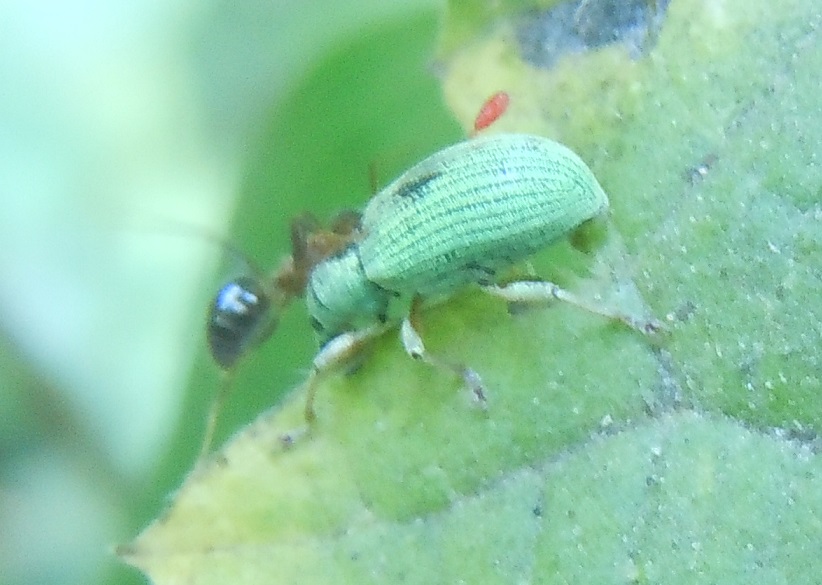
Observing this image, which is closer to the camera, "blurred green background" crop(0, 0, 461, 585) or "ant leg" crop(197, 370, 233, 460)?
"ant leg" crop(197, 370, 233, 460)

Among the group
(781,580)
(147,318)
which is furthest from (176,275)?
(781,580)

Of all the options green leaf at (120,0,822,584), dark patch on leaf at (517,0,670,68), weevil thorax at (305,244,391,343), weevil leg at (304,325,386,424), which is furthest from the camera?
weevil thorax at (305,244,391,343)

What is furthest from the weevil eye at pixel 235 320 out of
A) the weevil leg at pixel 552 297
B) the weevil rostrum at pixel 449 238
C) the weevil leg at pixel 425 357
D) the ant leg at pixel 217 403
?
the weevil leg at pixel 552 297

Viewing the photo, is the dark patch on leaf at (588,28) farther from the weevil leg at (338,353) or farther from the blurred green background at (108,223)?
the blurred green background at (108,223)

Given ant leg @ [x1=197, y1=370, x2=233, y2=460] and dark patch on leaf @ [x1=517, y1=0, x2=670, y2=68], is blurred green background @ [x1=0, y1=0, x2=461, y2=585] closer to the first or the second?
ant leg @ [x1=197, y1=370, x2=233, y2=460]

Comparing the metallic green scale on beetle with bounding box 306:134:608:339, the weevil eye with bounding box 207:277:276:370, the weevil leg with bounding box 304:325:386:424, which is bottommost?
the weevil eye with bounding box 207:277:276:370

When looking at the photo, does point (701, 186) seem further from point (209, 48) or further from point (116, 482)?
point (116, 482)

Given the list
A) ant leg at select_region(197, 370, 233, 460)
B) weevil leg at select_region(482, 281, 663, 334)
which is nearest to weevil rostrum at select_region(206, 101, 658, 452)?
weevil leg at select_region(482, 281, 663, 334)

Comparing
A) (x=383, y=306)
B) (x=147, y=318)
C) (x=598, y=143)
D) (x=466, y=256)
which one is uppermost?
(x=598, y=143)
